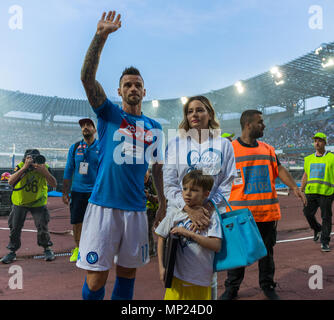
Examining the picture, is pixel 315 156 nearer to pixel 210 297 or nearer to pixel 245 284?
pixel 245 284

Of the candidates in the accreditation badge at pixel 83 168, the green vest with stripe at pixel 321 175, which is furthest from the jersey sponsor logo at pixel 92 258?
the green vest with stripe at pixel 321 175

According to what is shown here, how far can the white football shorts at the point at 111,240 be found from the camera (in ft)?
6.77

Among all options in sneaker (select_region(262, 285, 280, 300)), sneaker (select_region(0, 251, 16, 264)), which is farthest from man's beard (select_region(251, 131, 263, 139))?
sneaker (select_region(0, 251, 16, 264))

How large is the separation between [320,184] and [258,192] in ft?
9.91

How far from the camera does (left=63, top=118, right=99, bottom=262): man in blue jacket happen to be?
14.3ft

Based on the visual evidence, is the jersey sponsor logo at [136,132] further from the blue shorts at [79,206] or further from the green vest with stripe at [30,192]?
the green vest with stripe at [30,192]

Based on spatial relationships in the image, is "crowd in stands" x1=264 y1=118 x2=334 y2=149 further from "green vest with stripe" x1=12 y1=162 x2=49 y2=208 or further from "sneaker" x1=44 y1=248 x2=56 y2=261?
"sneaker" x1=44 y1=248 x2=56 y2=261

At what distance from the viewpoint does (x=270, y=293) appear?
2945 millimetres

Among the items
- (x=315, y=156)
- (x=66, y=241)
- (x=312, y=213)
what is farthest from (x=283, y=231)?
→ (x=66, y=241)

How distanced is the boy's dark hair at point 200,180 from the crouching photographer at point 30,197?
3199 millimetres

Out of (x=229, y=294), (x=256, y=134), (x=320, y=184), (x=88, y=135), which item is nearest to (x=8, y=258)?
(x=88, y=135)

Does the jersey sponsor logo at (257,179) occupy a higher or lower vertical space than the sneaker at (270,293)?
higher

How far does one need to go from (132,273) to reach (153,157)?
41.2 inches
